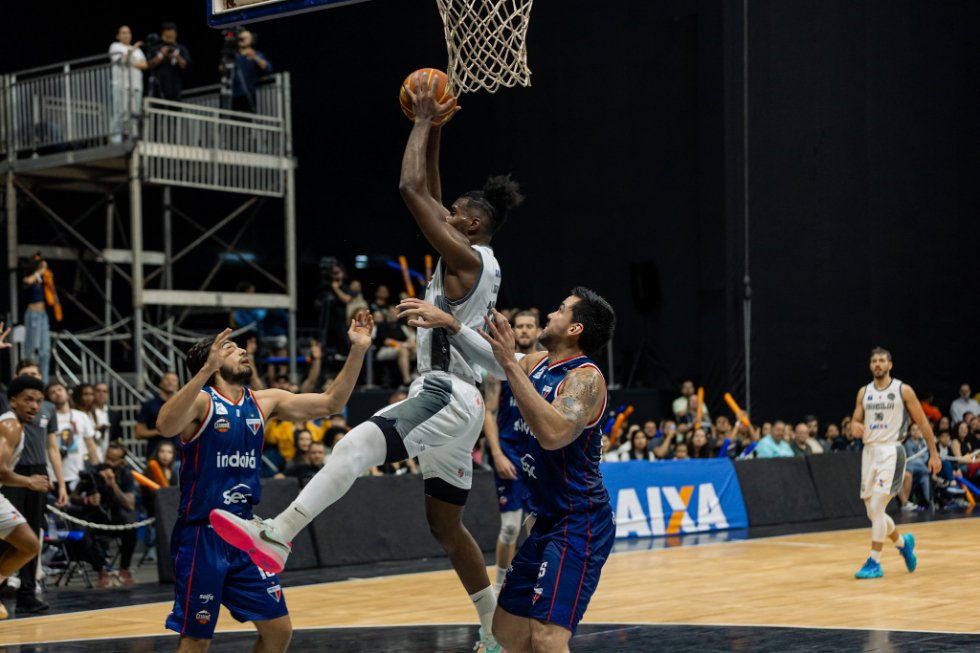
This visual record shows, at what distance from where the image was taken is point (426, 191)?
21.5ft

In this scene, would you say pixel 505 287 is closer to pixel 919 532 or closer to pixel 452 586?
pixel 919 532

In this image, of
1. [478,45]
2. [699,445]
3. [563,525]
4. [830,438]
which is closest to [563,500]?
[563,525]

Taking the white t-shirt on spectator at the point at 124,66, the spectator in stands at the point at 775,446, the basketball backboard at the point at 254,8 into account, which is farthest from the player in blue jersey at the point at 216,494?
the spectator in stands at the point at 775,446

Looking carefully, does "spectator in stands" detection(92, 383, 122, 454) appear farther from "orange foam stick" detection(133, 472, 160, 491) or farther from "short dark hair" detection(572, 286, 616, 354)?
"short dark hair" detection(572, 286, 616, 354)

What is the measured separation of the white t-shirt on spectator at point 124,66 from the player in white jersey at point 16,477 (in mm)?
7974

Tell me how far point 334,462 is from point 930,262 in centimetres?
1935

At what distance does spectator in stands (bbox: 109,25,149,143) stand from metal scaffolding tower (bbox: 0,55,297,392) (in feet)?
0.06

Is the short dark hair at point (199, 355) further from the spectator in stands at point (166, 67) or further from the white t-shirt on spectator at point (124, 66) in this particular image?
the spectator in stands at point (166, 67)

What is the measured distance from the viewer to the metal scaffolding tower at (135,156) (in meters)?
17.6

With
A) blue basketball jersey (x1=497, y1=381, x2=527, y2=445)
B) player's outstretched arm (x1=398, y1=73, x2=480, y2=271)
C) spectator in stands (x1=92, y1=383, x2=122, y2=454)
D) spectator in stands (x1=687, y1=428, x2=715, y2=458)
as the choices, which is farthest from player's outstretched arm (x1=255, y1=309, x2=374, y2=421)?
spectator in stands (x1=687, y1=428, x2=715, y2=458)

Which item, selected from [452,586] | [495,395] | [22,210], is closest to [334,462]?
[495,395]

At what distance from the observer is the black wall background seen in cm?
2236

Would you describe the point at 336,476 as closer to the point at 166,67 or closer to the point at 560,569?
the point at 560,569

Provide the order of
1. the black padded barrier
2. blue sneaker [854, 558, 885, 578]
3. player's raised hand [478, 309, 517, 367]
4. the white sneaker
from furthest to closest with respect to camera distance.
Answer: the black padded barrier → blue sneaker [854, 558, 885, 578] → the white sneaker → player's raised hand [478, 309, 517, 367]
